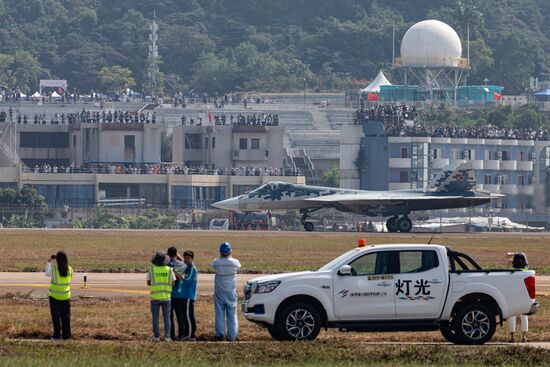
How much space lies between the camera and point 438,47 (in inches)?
7244

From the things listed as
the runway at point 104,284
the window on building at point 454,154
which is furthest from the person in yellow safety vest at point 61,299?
the window on building at point 454,154

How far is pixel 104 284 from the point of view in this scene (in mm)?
52062

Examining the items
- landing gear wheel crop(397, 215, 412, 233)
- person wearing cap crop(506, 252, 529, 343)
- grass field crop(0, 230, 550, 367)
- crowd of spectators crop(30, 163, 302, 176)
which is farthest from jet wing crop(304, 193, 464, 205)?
person wearing cap crop(506, 252, 529, 343)

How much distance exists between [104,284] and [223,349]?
17.5 m

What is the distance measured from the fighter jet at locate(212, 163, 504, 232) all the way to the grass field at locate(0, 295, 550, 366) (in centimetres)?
5973

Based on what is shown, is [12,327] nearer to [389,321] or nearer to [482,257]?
[389,321]

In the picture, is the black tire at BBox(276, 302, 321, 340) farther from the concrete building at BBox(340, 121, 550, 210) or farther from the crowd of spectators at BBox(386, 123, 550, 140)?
the crowd of spectators at BBox(386, 123, 550, 140)

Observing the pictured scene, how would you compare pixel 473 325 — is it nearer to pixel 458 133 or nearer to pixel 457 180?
pixel 457 180

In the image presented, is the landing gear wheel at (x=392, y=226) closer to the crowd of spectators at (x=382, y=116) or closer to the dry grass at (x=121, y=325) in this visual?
the crowd of spectators at (x=382, y=116)

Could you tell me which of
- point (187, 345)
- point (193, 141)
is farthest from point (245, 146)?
point (187, 345)

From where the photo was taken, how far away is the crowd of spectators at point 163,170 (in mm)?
134500

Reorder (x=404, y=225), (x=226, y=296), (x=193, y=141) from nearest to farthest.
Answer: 1. (x=226, y=296)
2. (x=404, y=225)
3. (x=193, y=141)

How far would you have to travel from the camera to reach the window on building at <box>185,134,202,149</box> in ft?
496

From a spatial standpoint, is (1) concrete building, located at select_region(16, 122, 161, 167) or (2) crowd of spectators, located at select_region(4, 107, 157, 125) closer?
(1) concrete building, located at select_region(16, 122, 161, 167)
